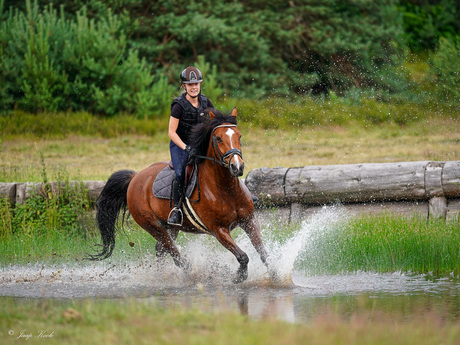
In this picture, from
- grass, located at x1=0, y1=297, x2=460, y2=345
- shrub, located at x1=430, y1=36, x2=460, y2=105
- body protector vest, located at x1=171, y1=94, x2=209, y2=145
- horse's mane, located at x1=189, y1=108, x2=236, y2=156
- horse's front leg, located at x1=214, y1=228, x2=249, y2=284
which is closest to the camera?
grass, located at x1=0, y1=297, x2=460, y2=345

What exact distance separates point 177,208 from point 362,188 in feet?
10.3

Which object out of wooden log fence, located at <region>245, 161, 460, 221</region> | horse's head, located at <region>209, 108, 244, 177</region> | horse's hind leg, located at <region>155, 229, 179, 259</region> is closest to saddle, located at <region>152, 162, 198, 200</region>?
horse's head, located at <region>209, 108, 244, 177</region>

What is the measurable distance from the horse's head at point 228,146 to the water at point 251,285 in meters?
1.35

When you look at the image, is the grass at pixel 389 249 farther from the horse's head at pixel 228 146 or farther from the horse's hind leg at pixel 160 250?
the horse's head at pixel 228 146

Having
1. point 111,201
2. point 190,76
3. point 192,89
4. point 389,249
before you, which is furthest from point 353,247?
point 111,201

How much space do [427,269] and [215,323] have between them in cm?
429

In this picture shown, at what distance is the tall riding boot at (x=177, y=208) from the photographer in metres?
8.62

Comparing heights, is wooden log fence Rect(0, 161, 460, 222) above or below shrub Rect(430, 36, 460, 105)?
below

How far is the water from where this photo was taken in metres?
6.80

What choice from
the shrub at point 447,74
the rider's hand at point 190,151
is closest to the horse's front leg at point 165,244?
the rider's hand at point 190,151

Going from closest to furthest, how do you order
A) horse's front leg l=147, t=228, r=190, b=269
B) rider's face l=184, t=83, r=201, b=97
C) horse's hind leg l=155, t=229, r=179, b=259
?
rider's face l=184, t=83, r=201, b=97, horse's front leg l=147, t=228, r=190, b=269, horse's hind leg l=155, t=229, r=179, b=259

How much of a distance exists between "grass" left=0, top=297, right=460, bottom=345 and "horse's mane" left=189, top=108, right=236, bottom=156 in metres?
2.59

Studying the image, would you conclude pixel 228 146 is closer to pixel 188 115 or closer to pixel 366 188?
pixel 188 115

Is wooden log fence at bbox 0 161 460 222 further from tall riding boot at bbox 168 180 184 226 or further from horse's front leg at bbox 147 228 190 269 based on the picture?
tall riding boot at bbox 168 180 184 226
